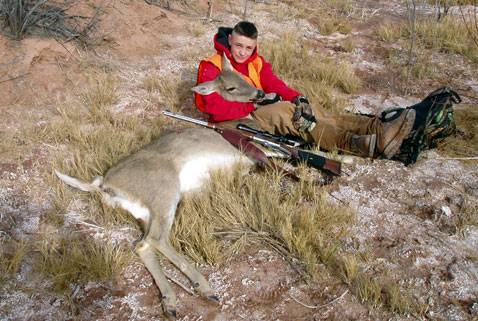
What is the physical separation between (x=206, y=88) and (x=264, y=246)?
1892 millimetres

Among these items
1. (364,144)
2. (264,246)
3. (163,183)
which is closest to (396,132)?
(364,144)

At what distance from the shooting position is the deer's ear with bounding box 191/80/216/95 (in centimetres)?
391

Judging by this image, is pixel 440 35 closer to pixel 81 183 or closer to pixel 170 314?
pixel 81 183

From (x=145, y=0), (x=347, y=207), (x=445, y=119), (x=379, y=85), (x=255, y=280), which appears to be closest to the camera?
(x=255, y=280)

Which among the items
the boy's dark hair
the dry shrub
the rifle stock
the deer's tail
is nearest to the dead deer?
the deer's tail

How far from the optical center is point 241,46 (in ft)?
13.6

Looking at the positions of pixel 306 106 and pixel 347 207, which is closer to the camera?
pixel 347 207

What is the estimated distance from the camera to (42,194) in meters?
3.30

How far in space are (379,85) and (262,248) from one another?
392 cm

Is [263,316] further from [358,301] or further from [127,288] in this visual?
[127,288]

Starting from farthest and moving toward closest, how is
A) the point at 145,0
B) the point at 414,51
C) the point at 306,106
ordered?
the point at 145,0
the point at 414,51
the point at 306,106

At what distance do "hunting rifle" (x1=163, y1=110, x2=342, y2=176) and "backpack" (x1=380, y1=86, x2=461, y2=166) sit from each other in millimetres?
823

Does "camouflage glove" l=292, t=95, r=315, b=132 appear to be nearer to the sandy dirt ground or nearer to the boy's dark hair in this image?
the sandy dirt ground

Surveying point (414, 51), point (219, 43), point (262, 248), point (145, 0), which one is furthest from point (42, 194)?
point (414, 51)
